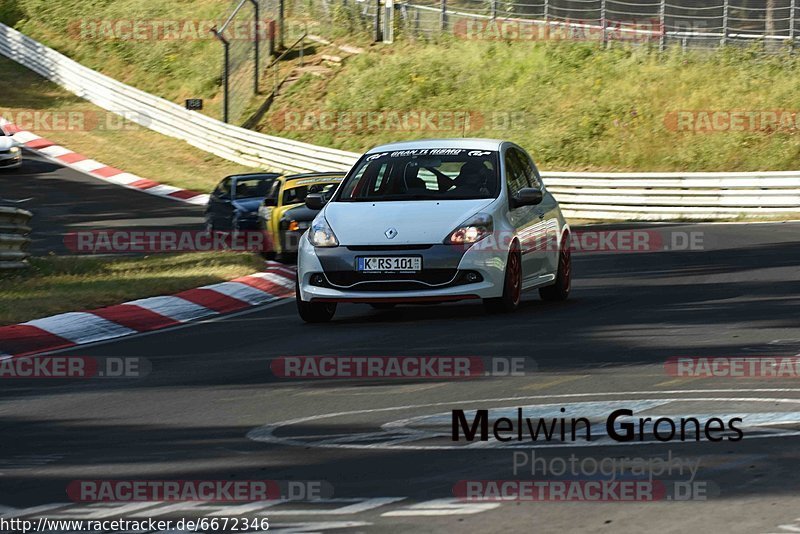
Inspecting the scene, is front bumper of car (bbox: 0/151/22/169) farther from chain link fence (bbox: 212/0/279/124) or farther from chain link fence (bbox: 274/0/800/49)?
chain link fence (bbox: 274/0/800/49)

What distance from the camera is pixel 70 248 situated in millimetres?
23031

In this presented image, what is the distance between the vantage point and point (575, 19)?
3975 centimetres

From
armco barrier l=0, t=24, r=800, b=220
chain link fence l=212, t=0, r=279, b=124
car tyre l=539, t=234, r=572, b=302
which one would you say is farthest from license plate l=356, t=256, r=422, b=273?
chain link fence l=212, t=0, r=279, b=124

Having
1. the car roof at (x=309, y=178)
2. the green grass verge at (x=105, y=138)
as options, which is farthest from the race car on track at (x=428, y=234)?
the green grass verge at (x=105, y=138)

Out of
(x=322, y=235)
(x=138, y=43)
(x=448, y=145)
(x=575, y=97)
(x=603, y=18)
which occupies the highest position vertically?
(x=138, y=43)

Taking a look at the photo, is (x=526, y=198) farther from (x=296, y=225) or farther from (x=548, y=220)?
(x=296, y=225)

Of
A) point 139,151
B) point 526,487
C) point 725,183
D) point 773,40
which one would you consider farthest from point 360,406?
point 139,151

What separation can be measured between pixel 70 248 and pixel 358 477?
1749 centimetres

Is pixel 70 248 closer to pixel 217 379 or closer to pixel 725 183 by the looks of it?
pixel 725 183

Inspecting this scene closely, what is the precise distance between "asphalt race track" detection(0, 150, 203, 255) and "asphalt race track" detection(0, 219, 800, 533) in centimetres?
1165

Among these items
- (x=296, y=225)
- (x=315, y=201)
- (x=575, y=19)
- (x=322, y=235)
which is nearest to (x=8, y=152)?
(x=575, y=19)

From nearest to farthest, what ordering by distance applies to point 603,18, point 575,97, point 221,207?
point 221,207 → point 575,97 → point 603,18

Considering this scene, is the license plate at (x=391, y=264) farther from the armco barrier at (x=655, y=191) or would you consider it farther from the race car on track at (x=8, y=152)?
the race car on track at (x=8, y=152)

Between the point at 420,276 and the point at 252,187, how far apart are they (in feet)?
39.8
